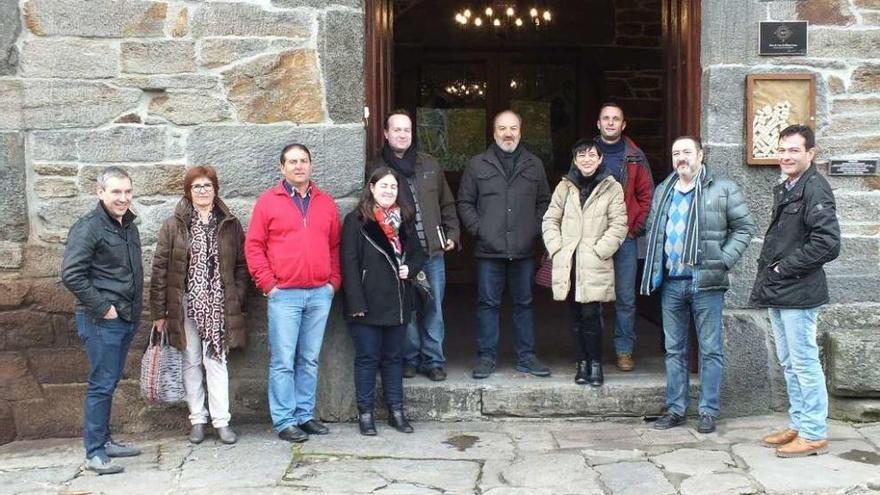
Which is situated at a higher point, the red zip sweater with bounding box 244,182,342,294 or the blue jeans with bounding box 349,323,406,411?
the red zip sweater with bounding box 244,182,342,294

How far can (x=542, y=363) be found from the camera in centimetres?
647

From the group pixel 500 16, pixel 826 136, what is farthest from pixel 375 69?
pixel 500 16

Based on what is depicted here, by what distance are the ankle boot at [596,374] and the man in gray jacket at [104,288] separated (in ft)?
8.58

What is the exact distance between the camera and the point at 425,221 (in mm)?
5941

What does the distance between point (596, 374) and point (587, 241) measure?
0.79 metres

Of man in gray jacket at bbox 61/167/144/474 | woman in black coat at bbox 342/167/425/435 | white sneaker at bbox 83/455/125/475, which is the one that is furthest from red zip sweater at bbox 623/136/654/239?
white sneaker at bbox 83/455/125/475

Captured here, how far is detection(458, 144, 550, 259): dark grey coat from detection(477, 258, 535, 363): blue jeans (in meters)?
0.08

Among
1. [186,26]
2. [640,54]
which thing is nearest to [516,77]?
[640,54]

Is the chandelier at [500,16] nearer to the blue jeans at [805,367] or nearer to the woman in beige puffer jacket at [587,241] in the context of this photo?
the woman in beige puffer jacket at [587,241]

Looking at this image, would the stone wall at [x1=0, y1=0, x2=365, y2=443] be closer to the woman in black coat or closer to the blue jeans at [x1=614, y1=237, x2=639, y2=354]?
the woman in black coat

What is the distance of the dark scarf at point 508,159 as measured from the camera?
611 cm

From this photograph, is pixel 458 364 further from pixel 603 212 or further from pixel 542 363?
pixel 603 212

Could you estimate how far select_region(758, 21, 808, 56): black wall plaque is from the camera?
5707mm

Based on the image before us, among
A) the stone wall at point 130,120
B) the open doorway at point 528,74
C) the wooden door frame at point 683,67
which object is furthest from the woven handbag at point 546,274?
the open doorway at point 528,74
